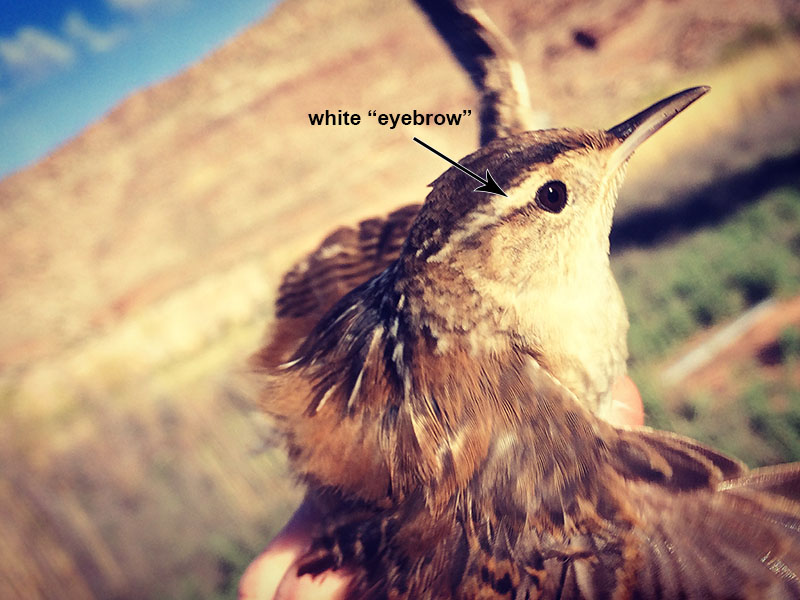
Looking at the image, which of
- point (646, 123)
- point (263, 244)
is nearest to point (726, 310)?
point (646, 123)

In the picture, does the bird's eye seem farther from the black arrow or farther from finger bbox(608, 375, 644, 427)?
finger bbox(608, 375, 644, 427)

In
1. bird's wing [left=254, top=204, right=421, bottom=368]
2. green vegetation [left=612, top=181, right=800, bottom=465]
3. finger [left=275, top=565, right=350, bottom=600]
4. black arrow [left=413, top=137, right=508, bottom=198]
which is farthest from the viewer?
green vegetation [left=612, top=181, right=800, bottom=465]

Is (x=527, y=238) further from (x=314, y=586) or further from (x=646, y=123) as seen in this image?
(x=314, y=586)

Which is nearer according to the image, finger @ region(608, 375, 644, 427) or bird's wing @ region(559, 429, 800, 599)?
bird's wing @ region(559, 429, 800, 599)

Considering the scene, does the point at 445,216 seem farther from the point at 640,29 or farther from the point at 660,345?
the point at 640,29

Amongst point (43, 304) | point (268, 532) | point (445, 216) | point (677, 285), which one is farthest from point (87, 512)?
point (43, 304)

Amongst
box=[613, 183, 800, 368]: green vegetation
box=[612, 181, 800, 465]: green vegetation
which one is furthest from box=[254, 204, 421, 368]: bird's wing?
box=[613, 183, 800, 368]: green vegetation
